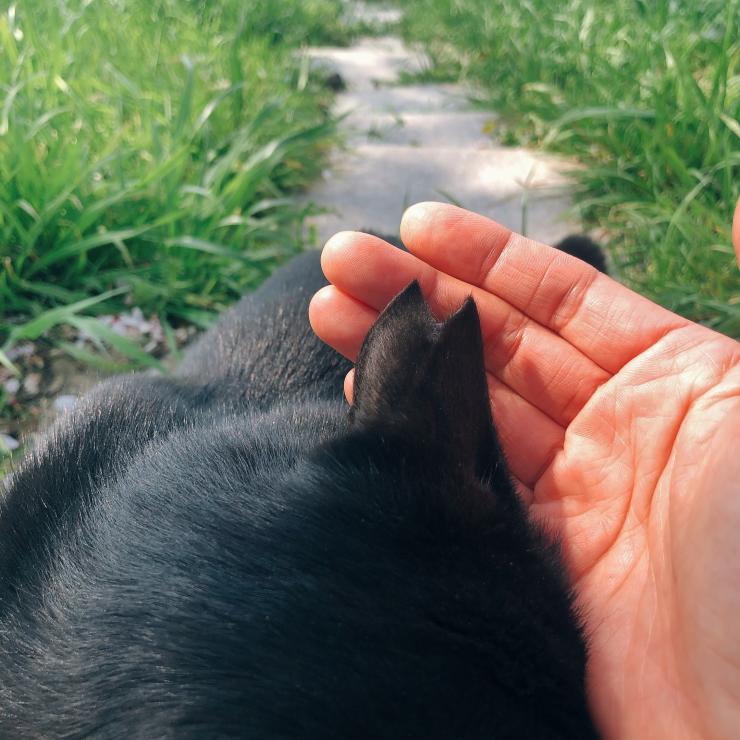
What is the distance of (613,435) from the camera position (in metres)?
1.71

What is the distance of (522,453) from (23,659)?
3.97ft

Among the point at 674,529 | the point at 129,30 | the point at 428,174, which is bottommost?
the point at 428,174

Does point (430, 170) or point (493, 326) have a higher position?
point (493, 326)

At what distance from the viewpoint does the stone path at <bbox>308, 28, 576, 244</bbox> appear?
149 inches

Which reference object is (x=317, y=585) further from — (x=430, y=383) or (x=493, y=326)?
(x=493, y=326)

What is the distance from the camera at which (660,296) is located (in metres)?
2.67

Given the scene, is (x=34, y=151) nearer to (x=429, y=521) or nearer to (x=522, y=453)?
(x=522, y=453)

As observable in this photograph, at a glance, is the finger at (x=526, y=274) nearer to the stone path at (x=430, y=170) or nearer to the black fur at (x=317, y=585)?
the black fur at (x=317, y=585)

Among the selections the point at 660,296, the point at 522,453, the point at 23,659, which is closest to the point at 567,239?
the point at 660,296

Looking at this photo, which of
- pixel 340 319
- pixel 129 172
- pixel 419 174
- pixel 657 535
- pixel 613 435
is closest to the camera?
pixel 657 535

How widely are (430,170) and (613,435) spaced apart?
308cm

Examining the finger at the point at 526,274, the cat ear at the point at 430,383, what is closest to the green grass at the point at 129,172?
the finger at the point at 526,274

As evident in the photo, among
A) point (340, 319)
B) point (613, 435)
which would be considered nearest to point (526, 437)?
point (613, 435)

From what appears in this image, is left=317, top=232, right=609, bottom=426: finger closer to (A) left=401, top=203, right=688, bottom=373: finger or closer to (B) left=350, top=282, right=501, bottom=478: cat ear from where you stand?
(A) left=401, top=203, right=688, bottom=373: finger
